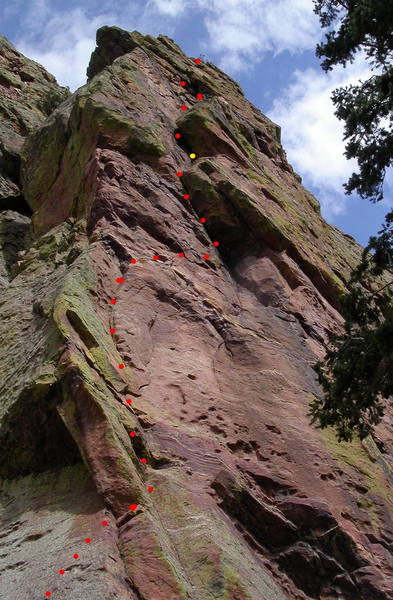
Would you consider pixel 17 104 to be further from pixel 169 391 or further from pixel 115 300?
pixel 169 391

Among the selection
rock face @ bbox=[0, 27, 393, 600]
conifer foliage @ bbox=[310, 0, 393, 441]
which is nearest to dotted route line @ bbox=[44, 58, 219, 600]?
rock face @ bbox=[0, 27, 393, 600]

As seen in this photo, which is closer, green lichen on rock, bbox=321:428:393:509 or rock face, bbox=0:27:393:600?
rock face, bbox=0:27:393:600

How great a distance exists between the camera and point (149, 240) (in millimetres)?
16688

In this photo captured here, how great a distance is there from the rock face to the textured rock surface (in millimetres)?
5396

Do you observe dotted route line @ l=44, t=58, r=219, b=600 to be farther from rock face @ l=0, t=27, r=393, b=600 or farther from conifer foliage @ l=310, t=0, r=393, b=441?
conifer foliage @ l=310, t=0, r=393, b=441

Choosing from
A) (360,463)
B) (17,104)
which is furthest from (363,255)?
(17,104)

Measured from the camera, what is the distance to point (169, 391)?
12461mm

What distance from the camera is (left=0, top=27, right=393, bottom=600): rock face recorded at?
9.12 meters

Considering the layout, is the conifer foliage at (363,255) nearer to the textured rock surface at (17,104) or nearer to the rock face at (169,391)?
the rock face at (169,391)

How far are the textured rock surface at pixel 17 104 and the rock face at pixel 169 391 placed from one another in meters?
5.40

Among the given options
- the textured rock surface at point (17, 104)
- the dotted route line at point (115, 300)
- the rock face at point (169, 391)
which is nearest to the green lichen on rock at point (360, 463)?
the rock face at point (169, 391)

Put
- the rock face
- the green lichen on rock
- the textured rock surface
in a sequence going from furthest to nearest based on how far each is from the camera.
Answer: the textured rock surface → the green lichen on rock → the rock face

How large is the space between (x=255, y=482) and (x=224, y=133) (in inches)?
578

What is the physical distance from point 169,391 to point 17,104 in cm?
2734
